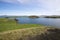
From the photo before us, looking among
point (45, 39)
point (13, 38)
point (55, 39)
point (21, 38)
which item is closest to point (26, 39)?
point (21, 38)

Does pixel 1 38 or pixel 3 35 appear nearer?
pixel 1 38

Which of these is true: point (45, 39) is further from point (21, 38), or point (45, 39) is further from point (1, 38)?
point (1, 38)

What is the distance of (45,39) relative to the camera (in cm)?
1748

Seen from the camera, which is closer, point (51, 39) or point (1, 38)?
point (1, 38)

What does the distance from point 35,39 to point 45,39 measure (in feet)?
5.56

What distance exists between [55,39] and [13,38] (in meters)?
7.02

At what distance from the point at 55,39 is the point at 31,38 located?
4062 millimetres

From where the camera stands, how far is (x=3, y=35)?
17141 mm

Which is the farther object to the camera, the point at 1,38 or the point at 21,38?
the point at 21,38

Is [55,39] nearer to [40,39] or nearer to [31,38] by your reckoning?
[40,39]

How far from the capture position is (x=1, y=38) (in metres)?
16.0

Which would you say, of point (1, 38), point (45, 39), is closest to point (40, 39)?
point (45, 39)

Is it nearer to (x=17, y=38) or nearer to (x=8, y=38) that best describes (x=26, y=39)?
(x=17, y=38)

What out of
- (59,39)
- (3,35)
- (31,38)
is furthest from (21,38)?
(59,39)
